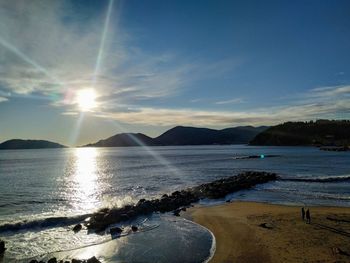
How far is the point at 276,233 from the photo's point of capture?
21.1 meters

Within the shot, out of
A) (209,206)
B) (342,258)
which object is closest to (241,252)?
(342,258)

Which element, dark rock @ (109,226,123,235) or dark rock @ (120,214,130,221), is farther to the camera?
dark rock @ (120,214,130,221)

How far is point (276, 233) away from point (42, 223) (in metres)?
19.0

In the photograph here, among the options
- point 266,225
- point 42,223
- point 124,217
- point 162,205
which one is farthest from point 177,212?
point 42,223

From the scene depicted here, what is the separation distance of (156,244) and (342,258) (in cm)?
1066

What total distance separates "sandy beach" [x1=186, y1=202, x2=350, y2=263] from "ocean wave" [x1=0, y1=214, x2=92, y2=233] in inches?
417

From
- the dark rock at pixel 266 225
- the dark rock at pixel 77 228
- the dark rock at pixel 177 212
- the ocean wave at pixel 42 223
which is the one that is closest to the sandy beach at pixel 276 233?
the dark rock at pixel 266 225

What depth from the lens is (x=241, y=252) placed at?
17.8 meters

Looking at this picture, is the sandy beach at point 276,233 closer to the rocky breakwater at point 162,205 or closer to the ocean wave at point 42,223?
the rocky breakwater at point 162,205

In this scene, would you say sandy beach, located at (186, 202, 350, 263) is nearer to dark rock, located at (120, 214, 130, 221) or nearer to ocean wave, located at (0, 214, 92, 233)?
dark rock, located at (120, 214, 130, 221)

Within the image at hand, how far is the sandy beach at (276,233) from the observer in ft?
55.6

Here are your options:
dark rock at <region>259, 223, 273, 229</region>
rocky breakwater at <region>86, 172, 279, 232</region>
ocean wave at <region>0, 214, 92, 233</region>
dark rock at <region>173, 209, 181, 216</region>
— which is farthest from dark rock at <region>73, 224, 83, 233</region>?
dark rock at <region>259, 223, 273, 229</region>

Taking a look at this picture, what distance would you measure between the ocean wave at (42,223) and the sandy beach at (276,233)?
10.6m

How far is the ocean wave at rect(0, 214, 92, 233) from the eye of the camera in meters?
25.0
